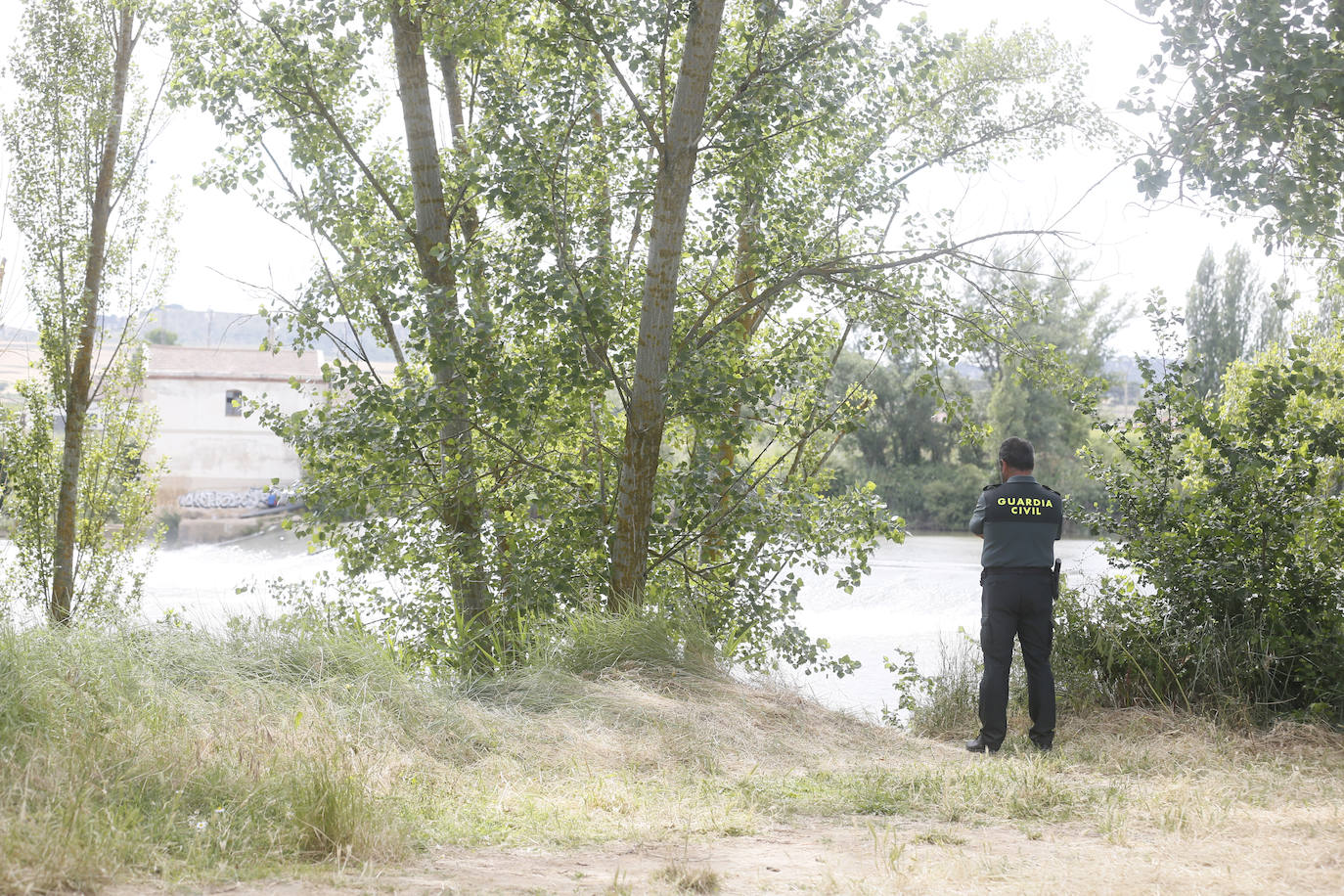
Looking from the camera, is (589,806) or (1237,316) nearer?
(589,806)

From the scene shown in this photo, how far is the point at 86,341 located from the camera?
1320cm

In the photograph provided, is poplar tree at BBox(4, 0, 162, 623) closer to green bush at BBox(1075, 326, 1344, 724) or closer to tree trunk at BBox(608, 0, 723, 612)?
tree trunk at BBox(608, 0, 723, 612)

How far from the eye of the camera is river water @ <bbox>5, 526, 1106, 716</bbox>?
15.7 metres

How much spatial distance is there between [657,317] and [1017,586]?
3.04m

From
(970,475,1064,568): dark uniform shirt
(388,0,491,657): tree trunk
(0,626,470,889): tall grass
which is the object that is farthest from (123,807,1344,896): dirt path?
(388,0,491,657): tree trunk

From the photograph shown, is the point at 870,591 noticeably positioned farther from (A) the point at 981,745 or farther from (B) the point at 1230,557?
(A) the point at 981,745

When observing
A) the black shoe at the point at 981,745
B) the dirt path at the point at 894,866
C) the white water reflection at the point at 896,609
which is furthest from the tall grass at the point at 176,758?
the white water reflection at the point at 896,609

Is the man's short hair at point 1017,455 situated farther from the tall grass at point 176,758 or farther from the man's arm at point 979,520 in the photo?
the tall grass at point 176,758

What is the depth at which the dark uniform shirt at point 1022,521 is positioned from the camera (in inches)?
233

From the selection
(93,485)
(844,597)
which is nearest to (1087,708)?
(93,485)

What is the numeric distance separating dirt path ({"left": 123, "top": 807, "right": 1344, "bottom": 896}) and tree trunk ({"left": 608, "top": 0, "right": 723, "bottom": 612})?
3699mm

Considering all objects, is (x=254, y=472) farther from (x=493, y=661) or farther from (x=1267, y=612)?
(x=1267, y=612)

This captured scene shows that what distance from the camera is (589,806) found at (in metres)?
4.13

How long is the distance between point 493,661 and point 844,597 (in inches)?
696
